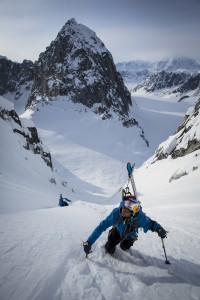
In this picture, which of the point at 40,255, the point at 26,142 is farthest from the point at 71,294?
the point at 26,142

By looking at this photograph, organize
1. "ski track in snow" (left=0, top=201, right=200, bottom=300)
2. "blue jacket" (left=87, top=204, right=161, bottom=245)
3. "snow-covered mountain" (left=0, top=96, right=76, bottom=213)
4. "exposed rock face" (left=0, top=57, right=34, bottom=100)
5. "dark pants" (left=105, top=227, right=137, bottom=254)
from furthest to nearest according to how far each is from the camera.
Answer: "exposed rock face" (left=0, top=57, right=34, bottom=100) < "snow-covered mountain" (left=0, top=96, right=76, bottom=213) < "dark pants" (left=105, top=227, right=137, bottom=254) < "blue jacket" (left=87, top=204, right=161, bottom=245) < "ski track in snow" (left=0, top=201, right=200, bottom=300)

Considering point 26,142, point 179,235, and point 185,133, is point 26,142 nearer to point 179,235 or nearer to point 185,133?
point 185,133

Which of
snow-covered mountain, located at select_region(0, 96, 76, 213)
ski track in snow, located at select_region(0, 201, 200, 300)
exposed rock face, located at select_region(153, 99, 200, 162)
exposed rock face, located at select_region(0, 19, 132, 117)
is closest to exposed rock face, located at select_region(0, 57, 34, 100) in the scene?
exposed rock face, located at select_region(0, 19, 132, 117)

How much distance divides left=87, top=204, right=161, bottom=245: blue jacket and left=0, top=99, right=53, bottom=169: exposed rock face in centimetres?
2432

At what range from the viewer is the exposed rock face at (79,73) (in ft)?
244

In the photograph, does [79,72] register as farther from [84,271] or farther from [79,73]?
[84,271]

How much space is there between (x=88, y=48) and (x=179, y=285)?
9007 cm

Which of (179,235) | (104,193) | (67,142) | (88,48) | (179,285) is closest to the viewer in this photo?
(179,285)

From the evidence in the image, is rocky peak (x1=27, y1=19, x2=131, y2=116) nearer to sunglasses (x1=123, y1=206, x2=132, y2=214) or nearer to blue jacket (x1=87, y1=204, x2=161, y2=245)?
blue jacket (x1=87, y1=204, x2=161, y2=245)

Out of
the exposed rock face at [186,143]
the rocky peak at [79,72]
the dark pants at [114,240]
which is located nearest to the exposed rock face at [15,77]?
the rocky peak at [79,72]

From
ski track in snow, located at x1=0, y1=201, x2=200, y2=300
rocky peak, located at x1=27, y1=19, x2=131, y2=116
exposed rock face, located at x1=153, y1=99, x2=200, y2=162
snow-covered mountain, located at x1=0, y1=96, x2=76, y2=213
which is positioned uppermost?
rocky peak, located at x1=27, y1=19, x2=131, y2=116

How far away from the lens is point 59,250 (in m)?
5.26

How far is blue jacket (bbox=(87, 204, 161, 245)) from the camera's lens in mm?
4969

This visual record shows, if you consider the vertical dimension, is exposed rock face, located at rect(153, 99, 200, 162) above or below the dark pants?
above
